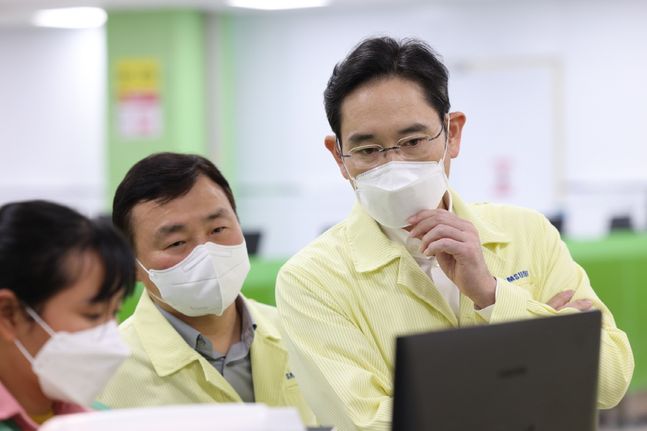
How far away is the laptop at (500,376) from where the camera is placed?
1317mm

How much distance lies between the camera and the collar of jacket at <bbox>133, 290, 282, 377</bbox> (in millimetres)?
2092

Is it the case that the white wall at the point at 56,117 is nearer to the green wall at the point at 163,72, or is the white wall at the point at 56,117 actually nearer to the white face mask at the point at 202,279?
the green wall at the point at 163,72

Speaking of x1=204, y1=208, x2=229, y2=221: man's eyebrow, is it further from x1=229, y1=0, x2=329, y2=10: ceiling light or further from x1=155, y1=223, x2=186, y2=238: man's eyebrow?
x1=229, y1=0, x2=329, y2=10: ceiling light

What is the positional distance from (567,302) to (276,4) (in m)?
6.97

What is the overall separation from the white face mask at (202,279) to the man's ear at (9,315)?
638 mm

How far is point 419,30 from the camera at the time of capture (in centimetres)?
877

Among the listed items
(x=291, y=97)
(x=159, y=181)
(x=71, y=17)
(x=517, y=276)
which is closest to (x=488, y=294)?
(x=517, y=276)

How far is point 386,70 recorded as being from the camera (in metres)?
2.02

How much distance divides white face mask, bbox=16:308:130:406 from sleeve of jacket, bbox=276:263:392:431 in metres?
0.47

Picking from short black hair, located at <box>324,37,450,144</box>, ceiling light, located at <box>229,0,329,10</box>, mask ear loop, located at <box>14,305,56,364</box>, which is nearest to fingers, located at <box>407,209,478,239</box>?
short black hair, located at <box>324,37,450,144</box>

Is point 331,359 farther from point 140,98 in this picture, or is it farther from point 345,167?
point 140,98

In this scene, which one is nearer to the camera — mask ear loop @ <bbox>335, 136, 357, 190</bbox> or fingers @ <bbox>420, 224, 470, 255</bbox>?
fingers @ <bbox>420, 224, 470, 255</bbox>

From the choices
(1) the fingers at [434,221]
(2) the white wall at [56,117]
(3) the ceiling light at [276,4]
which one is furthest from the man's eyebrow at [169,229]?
(2) the white wall at [56,117]

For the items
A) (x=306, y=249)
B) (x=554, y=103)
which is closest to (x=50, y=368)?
(x=306, y=249)
